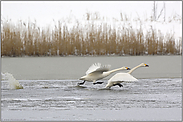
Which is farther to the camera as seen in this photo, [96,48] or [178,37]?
[178,37]

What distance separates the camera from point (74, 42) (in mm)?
14805

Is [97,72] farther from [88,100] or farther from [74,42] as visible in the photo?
[74,42]

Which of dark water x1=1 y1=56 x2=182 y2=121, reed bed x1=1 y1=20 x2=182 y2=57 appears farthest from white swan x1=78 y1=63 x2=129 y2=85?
reed bed x1=1 y1=20 x2=182 y2=57

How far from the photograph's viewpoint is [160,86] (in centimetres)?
812

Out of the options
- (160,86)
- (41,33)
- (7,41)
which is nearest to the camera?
(160,86)

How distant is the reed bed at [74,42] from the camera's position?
47.2 feet

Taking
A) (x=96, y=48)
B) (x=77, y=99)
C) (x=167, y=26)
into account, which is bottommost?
(x=77, y=99)

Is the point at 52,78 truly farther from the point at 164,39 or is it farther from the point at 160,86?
the point at 164,39

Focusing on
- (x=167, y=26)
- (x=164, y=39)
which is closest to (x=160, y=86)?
(x=164, y=39)

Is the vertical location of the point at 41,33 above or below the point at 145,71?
above

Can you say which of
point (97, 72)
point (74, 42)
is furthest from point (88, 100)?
point (74, 42)

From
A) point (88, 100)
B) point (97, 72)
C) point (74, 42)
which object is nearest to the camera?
point (88, 100)

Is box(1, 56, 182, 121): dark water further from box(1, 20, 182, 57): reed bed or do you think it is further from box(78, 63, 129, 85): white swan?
box(1, 20, 182, 57): reed bed

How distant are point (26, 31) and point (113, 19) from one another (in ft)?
20.0
